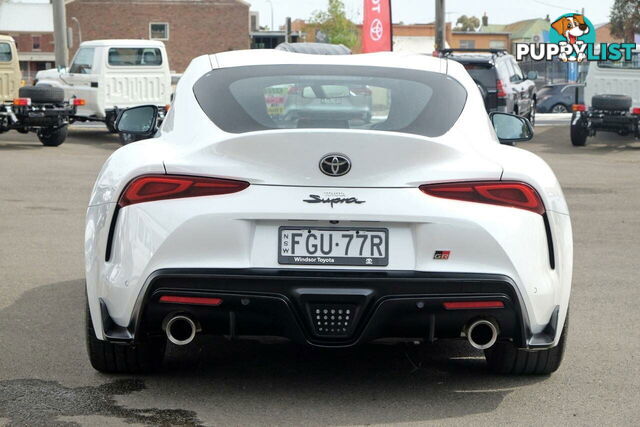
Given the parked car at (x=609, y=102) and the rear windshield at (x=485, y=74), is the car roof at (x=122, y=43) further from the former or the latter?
the parked car at (x=609, y=102)

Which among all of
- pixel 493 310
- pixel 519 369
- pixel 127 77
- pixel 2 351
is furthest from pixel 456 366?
pixel 127 77

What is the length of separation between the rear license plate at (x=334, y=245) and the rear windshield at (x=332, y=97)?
0.58 metres

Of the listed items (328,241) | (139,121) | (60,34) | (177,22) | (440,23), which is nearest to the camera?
(328,241)

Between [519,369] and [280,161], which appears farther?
[519,369]

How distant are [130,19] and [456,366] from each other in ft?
289

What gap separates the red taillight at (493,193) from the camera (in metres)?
4.56

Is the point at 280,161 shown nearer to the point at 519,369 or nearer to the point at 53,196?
the point at 519,369

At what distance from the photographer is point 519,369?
5.27 meters

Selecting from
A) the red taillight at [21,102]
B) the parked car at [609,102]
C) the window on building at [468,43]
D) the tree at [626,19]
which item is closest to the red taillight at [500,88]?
the parked car at [609,102]

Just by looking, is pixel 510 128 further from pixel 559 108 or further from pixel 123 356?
pixel 559 108

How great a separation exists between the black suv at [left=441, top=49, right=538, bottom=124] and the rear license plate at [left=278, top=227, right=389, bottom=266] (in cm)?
1890

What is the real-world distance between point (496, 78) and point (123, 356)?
63.6 ft

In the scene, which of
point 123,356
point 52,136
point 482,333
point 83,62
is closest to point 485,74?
point 83,62

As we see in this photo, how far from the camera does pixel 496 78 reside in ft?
77.9
